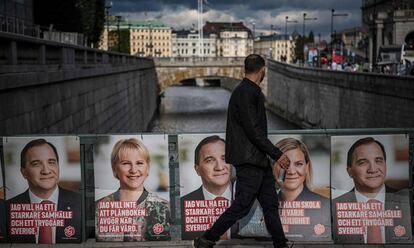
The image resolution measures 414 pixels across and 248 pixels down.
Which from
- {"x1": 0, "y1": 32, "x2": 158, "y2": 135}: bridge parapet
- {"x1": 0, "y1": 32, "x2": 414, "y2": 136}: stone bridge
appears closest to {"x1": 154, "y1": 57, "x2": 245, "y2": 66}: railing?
{"x1": 0, "y1": 32, "x2": 414, "y2": 136}: stone bridge

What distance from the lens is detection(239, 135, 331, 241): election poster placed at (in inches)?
293

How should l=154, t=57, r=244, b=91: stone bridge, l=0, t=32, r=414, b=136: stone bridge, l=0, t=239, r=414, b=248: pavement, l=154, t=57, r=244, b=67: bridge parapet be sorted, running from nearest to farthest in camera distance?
l=0, t=239, r=414, b=248: pavement, l=0, t=32, r=414, b=136: stone bridge, l=154, t=57, r=244, b=91: stone bridge, l=154, t=57, r=244, b=67: bridge parapet

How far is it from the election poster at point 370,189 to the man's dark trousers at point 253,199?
1.10 m

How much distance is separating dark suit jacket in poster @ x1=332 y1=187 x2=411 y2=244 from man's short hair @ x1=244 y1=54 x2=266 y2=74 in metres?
1.91

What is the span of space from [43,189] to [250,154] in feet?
8.20

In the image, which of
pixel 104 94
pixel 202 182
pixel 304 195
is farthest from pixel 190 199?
pixel 104 94

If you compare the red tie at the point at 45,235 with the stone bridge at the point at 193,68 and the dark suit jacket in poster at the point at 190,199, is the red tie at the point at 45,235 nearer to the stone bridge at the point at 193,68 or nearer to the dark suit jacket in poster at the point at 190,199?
the dark suit jacket in poster at the point at 190,199

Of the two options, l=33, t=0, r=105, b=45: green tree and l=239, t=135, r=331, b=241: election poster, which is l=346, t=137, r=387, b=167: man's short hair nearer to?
l=239, t=135, r=331, b=241: election poster

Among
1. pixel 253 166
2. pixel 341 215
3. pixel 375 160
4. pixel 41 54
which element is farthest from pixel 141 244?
pixel 41 54

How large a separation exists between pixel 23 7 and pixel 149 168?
2686 cm

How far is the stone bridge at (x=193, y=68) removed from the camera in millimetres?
84375

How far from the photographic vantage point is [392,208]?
7.50 m

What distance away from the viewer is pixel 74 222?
7477mm

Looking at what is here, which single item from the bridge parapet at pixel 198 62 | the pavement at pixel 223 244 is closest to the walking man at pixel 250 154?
the pavement at pixel 223 244
